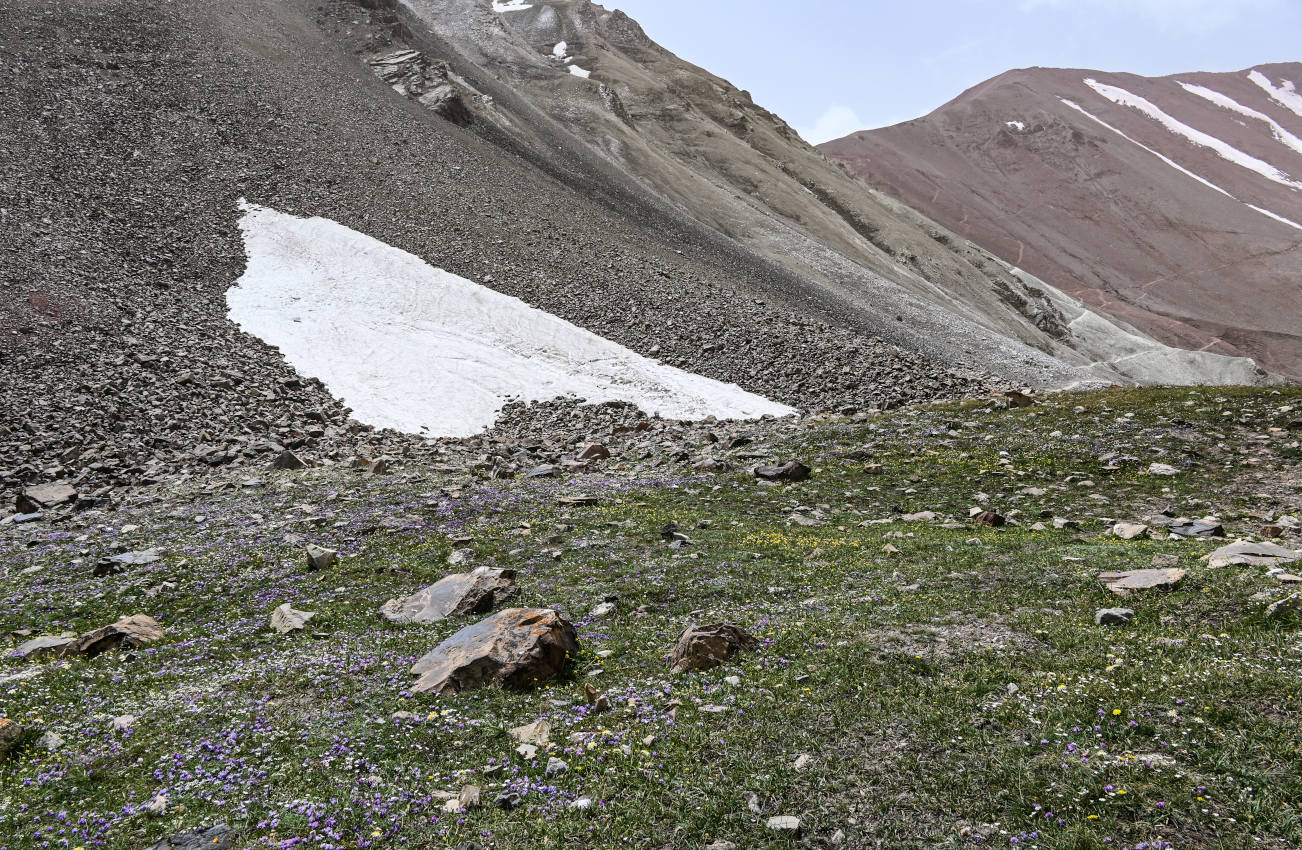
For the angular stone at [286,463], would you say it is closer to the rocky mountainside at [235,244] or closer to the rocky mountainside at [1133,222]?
the rocky mountainside at [235,244]

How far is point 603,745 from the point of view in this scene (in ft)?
30.1

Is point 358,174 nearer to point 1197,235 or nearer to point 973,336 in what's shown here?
point 973,336

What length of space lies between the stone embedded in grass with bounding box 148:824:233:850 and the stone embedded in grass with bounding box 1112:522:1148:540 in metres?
17.4

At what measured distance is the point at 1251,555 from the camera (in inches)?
518

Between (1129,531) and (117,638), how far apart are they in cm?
2060

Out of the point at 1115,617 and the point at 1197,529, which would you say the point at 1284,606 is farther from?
the point at 1197,529

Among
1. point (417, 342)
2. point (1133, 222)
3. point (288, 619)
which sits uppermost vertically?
point (1133, 222)

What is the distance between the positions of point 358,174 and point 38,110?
22.2 metres

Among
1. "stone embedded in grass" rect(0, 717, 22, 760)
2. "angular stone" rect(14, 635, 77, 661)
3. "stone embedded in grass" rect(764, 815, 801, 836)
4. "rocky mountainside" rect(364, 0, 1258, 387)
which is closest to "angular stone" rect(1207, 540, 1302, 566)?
"stone embedded in grass" rect(764, 815, 801, 836)

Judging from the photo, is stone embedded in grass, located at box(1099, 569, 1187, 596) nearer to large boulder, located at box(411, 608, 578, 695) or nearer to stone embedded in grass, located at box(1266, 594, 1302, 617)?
stone embedded in grass, located at box(1266, 594, 1302, 617)

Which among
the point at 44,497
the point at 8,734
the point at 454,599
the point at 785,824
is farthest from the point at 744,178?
the point at 785,824

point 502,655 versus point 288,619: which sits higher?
point 502,655

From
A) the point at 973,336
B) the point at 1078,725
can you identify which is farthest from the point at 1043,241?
the point at 1078,725

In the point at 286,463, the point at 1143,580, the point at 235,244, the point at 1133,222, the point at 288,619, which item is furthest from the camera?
the point at 1133,222
